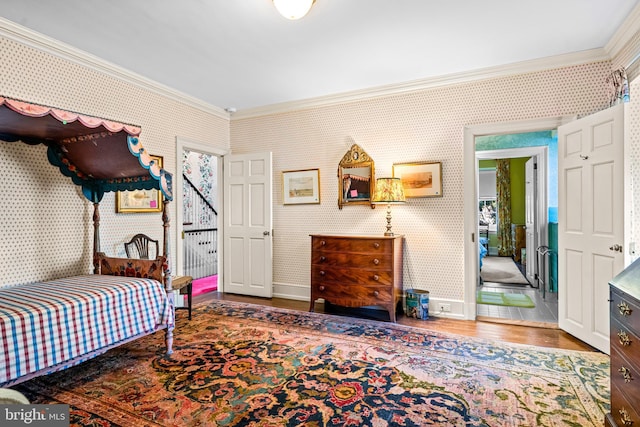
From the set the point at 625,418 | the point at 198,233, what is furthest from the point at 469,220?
the point at 198,233

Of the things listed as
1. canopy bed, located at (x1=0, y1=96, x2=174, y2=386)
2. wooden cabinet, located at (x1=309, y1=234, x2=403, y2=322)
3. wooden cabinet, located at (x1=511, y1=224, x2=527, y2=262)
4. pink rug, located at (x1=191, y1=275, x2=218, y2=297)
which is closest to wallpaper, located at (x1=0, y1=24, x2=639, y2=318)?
canopy bed, located at (x1=0, y1=96, x2=174, y2=386)

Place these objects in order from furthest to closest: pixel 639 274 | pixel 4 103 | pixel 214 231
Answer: pixel 214 231, pixel 4 103, pixel 639 274

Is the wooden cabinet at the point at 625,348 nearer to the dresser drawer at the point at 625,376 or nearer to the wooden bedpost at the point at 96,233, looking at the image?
the dresser drawer at the point at 625,376

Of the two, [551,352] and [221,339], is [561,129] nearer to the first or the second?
[551,352]

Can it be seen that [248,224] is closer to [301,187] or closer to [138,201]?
[301,187]

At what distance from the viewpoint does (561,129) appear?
347 centimetres

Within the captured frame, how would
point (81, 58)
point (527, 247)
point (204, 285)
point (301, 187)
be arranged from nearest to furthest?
point (81, 58)
point (301, 187)
point (204, 285)
point (527, 247)

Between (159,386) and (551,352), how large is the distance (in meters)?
3.22

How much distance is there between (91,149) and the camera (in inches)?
117

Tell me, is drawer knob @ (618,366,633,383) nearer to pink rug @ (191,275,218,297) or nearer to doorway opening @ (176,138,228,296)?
pink rug @ (191,275,218,297)

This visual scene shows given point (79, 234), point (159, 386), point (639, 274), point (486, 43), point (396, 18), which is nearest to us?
point (639, 274)

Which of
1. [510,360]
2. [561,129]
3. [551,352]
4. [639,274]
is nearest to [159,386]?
[510,360]

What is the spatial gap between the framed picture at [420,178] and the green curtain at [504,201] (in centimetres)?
654

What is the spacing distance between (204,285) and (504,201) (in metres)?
8.14
